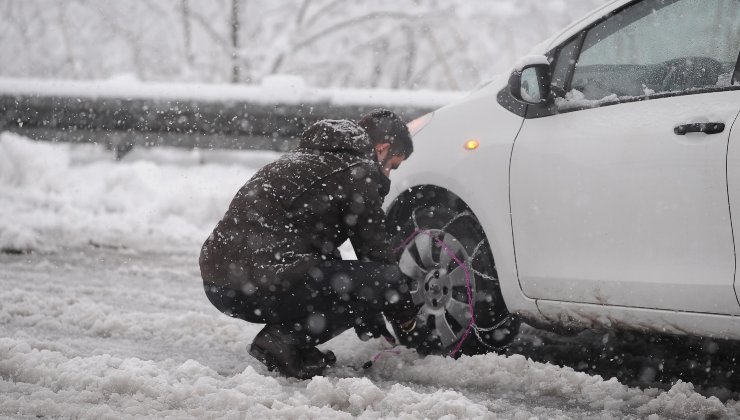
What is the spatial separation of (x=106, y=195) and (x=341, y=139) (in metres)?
6.37

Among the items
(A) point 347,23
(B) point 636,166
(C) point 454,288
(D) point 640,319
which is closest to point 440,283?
(C) point 454,288

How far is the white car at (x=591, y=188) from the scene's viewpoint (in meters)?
3.17

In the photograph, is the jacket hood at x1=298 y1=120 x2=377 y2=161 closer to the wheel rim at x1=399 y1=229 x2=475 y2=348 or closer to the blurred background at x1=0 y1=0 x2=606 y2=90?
the wheel rim at x1=399 y1=229 x2=475 y2=348

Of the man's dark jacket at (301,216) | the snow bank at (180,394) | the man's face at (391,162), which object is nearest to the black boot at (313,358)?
the snow bank at (180,394)

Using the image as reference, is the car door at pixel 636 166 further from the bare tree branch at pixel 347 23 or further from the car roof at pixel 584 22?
the bare tree branch at pixel 347 23

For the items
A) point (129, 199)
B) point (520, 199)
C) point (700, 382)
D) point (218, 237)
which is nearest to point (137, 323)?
point (218, 237)

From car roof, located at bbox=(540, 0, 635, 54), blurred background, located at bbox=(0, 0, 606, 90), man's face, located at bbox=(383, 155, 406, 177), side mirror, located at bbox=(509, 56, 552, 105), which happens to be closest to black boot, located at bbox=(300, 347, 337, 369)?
man's face, located at bbox=(383, 155, 406, 177)

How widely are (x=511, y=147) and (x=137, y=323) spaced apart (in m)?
2.27

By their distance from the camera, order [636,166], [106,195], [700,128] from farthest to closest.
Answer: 1. [106,195]
2. [636,166]
3. [700,128]

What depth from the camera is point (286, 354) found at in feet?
12.2

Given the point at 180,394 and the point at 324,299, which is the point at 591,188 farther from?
the point at 180,394

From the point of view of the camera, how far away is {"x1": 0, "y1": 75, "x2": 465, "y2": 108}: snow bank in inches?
298

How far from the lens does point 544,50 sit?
4039 millimetres

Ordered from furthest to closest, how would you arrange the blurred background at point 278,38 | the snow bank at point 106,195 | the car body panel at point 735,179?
the blurred background at point 278,38 → the snow bank at point 106,195 → the car body panel at point 735,179
